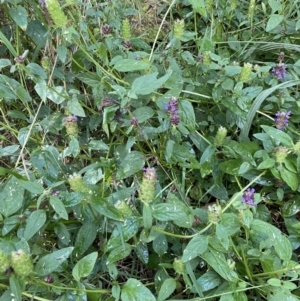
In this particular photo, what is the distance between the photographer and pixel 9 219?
968 mm

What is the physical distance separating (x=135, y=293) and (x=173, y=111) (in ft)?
1.44

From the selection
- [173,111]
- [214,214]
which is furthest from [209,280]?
[173,111]

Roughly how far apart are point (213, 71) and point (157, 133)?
0.95 ft

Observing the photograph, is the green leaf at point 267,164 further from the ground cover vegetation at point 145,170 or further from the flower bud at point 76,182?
the flower bud at point 76,182

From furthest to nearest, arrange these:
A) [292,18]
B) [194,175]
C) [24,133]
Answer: [292,18] < [194,175] < [24,133]

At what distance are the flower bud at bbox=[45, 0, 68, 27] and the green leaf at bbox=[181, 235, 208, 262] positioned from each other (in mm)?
575

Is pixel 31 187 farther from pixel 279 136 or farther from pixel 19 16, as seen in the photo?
pixel 279 136

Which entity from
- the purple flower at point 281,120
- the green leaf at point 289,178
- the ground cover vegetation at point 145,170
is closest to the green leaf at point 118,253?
the ground cover vegetation at point 145,170

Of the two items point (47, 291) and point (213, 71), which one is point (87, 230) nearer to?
point (47, 291)

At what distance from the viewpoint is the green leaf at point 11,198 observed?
0.97 meters

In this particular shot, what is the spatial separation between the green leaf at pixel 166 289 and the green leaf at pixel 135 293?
52mm

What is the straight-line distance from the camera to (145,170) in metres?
1.15

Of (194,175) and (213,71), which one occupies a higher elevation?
(213,71)

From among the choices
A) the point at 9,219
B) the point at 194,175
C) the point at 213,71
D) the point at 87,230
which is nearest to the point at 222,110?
the point at 213,71
